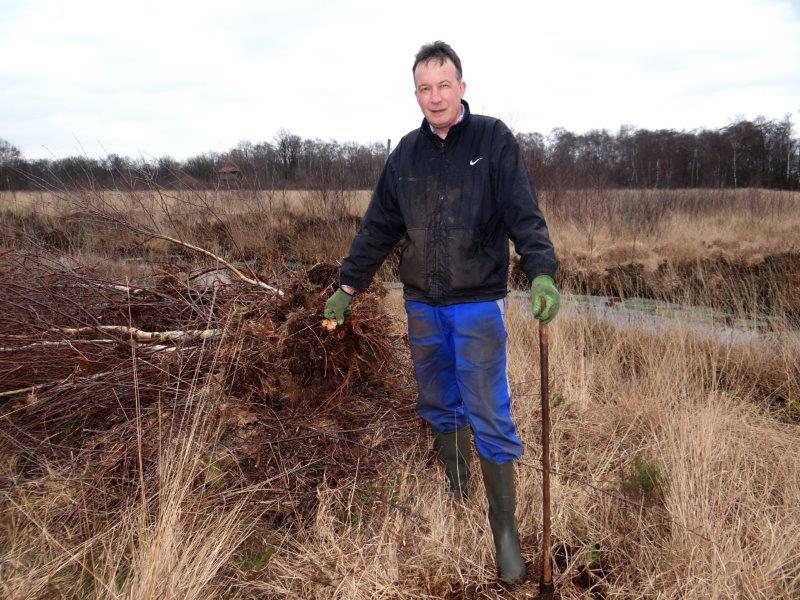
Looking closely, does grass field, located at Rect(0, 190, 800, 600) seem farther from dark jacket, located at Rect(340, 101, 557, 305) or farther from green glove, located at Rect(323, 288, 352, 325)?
dark jacket, located at Rect(340, 101, 557, 305)

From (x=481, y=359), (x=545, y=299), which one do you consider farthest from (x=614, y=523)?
(x=545, y=299)

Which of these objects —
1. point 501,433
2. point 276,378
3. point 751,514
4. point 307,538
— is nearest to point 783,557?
point 751,514

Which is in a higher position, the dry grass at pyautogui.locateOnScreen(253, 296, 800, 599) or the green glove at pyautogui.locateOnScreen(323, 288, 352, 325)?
the green glove at pyautogui.locateOnScreen(323, 288, 352, 325)

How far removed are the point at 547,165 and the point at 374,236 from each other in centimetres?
1072

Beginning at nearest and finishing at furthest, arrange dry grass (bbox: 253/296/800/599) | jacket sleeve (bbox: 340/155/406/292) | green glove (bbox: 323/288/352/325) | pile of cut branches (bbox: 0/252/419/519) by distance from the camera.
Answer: dry grass (bbox: 253/296/800/599), jacket sleeve (bbox: 340/155/406/292), green glove (bbox: 323/288/352/325), pile of cut branches (bbox: 0/252/419/519)

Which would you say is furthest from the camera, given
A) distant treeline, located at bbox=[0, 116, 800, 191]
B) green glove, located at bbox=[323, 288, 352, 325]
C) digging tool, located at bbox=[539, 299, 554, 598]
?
distant treeline, located at bbox=[0, 116, 800, 191]

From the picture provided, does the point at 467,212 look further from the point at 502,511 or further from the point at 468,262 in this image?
the point at 502,511

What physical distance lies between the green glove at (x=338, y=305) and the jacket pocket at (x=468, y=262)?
0.62m

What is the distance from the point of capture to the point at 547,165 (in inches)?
484

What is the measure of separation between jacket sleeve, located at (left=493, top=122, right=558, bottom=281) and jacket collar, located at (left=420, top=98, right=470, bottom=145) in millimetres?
139

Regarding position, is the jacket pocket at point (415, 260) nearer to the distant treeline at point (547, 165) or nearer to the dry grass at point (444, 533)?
the dry grass at point (444, 533)

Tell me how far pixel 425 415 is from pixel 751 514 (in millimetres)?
1480

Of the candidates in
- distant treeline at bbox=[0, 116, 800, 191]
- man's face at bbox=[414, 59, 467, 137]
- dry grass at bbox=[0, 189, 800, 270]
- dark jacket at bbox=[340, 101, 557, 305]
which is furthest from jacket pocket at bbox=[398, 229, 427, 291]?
dry grass at bbox=[0, 189, 800, 270]

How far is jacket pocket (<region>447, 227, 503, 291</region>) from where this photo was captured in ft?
6.91
